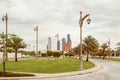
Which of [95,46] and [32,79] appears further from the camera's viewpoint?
[95,46]

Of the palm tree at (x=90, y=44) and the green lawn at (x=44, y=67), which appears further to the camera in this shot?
the palm tree at (x=90, y=44)

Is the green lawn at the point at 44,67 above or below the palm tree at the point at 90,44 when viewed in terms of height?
below

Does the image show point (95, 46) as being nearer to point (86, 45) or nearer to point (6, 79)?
point (86, 45)

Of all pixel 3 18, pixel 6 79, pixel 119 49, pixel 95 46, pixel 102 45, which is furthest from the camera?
pixel 102 45

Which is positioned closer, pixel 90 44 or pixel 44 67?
pixel 44 67

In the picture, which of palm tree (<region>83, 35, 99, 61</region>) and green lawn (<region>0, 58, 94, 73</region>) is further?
palm tree (<region>83, 35, 99, 61</region>)

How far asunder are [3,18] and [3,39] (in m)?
5.06

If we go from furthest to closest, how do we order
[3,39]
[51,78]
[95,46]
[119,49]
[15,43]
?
[119,49], [95,46], [15,43], [3,39], [51,78]

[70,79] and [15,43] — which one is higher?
[15,43]

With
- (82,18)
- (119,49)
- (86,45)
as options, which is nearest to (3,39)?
(82,18)

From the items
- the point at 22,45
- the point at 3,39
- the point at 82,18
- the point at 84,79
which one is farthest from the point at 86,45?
the point at 84,79

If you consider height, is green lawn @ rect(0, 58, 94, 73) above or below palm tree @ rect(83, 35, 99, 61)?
below

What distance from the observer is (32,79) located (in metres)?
24.0

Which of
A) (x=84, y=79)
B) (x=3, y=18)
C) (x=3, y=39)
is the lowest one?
(x=84, y=79)
